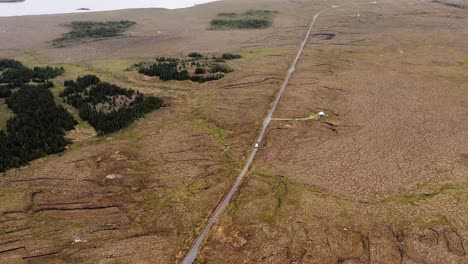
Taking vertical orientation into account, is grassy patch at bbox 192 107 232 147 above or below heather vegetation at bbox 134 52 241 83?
below

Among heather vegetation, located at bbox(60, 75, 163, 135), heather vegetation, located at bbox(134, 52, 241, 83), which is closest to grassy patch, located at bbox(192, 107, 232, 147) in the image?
heather vegetation, located at bbox(60, 75, 163, 135)

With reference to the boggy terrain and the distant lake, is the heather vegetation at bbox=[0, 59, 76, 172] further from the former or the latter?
the distant lake

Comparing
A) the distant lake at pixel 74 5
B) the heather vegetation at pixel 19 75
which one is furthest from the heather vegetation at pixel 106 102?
the distant lake at pixel 74 5

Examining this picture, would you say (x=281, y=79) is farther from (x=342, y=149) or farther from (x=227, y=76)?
(x=342, y=149)

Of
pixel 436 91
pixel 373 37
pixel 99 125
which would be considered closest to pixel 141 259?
pixel 99 125

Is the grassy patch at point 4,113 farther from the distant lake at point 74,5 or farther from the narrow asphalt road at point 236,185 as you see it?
the distant lake at point 74,5

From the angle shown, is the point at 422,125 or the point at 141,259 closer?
the point at 141,259

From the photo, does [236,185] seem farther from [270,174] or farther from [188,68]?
[188,68]
